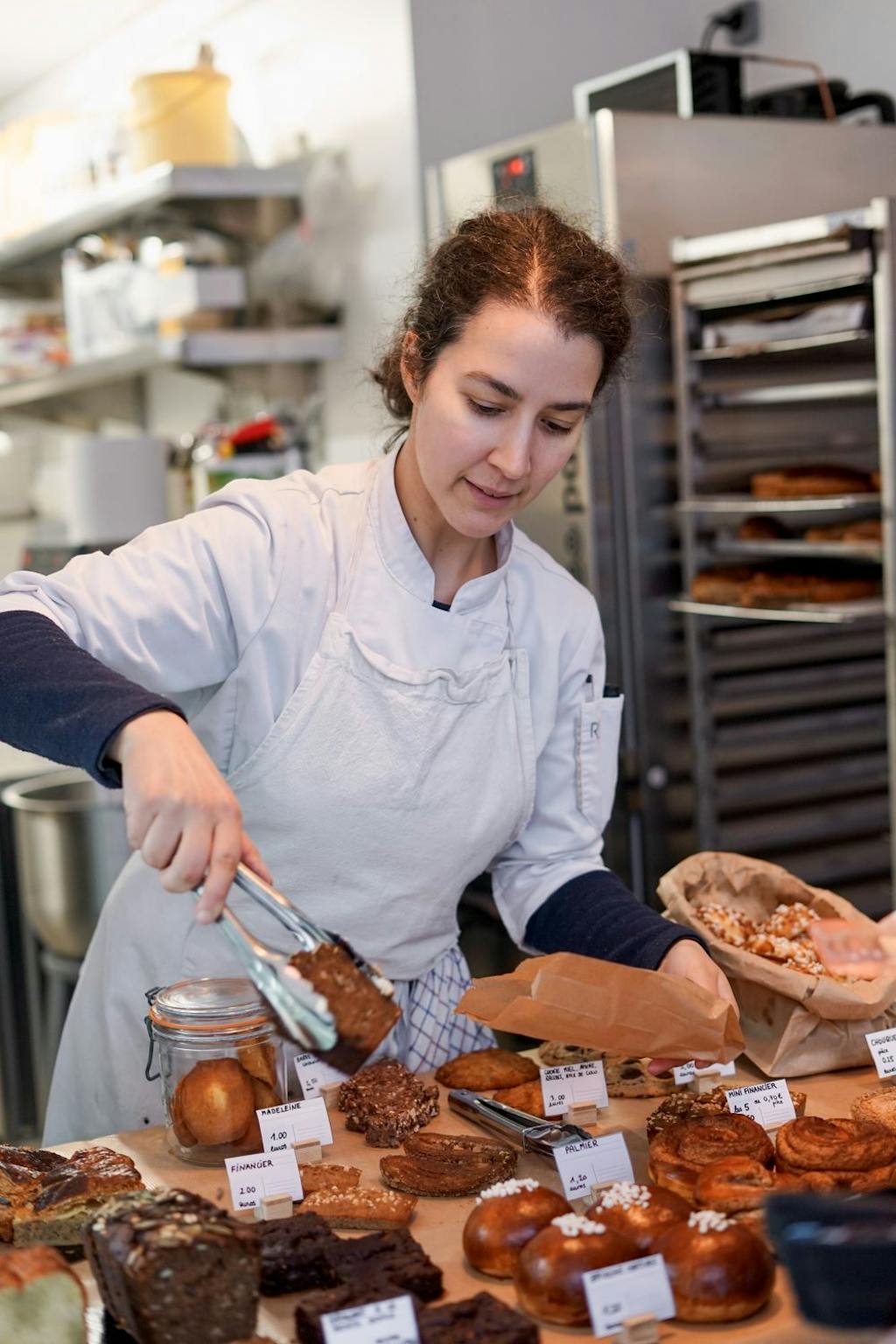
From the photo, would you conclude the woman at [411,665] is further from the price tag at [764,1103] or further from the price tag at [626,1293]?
the price tag at [626,1293]

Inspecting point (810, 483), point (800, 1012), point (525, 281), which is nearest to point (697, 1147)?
point (800, 1012)

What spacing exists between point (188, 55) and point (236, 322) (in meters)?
0.99

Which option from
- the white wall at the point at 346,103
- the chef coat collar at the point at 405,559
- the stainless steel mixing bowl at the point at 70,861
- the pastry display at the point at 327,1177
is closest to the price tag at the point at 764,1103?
the pastry display at the point at 327,1177

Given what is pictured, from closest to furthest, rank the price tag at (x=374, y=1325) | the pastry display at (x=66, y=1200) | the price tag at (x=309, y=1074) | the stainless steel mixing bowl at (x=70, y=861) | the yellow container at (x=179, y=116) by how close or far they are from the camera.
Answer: the price tag at (x=374, y=1325) < the pastry display at (x=66, y=1200) < the price tag at (x=309, y=1074) < the stainless steel mixing bowl at (x=70, y=861) < the yellow container at (x=179, y=116)

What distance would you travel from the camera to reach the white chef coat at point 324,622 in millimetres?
1604

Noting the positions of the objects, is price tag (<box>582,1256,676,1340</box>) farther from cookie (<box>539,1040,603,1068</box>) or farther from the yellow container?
the yellow container

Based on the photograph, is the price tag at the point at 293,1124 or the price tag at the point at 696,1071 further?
the price tag at the point at 696,1071

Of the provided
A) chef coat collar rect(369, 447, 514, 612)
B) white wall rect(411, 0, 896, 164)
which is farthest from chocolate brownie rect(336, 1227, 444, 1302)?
white wall rect(411, 0, 896, 164)

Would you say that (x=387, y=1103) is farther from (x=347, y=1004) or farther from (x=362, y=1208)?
(x=347, y=1004)

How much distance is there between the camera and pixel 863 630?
3354 mm

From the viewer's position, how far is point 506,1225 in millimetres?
1200

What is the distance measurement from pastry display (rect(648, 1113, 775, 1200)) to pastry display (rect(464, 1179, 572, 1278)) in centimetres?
14

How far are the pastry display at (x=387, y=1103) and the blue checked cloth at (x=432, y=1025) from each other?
197 mm

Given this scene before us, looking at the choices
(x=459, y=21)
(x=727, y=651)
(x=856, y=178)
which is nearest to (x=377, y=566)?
(x=727, y=651)
